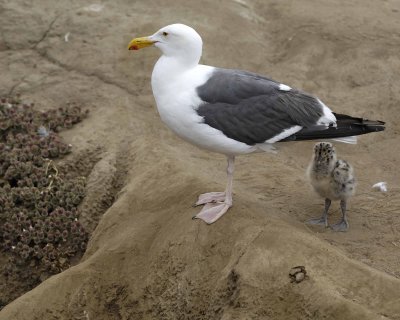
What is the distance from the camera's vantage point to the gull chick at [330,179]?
21.5ft

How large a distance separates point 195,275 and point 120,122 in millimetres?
3150

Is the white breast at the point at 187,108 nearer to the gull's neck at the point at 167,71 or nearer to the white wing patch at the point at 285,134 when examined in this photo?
the gull's neck at the point at 167,71

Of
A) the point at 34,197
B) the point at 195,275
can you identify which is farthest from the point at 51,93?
the point at 195,275

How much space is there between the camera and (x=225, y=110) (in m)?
6.01

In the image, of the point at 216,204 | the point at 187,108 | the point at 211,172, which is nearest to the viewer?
the point at 187,108

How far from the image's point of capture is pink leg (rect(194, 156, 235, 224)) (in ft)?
19.9

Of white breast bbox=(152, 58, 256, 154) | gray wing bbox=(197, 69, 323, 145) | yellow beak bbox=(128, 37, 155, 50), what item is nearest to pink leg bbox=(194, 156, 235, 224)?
white breast bbox=(152, 58, 256, 154)

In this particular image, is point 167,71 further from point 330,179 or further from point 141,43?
point 330,179

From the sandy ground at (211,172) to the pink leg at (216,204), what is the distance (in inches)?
3.8

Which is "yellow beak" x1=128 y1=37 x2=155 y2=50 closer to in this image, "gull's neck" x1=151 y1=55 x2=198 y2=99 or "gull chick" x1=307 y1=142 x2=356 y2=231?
"gull's neck" x1=151 y1=55 x2=198 y2=99

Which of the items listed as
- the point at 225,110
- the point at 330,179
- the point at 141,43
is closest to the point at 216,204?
the point at 225,110

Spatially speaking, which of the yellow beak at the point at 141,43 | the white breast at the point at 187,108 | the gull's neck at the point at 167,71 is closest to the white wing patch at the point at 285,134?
the white breast at the point at 187,108

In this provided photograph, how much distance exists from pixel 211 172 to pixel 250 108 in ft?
4.97

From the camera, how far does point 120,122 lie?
8.39 meters
